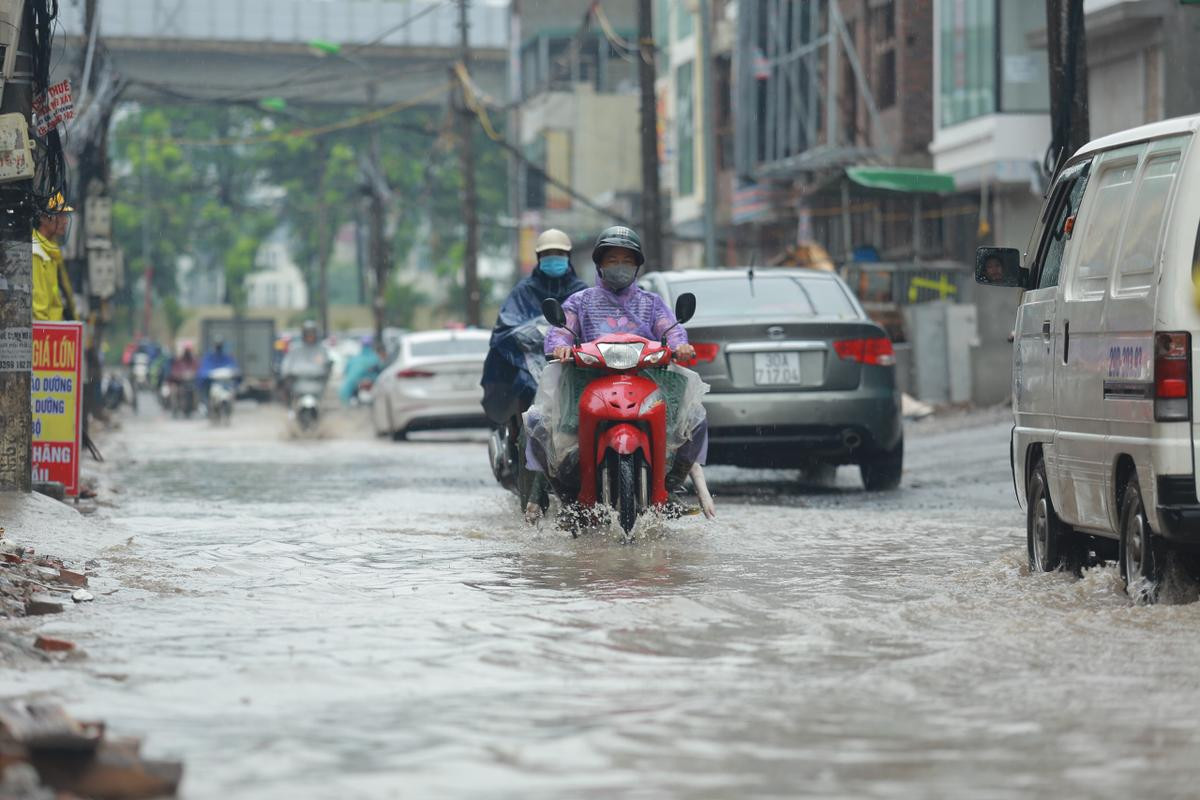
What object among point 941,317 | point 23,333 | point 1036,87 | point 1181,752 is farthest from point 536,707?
point 1036,87

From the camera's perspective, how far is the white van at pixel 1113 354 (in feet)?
25.7

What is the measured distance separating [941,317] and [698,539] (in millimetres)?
17220

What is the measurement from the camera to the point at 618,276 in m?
12.3

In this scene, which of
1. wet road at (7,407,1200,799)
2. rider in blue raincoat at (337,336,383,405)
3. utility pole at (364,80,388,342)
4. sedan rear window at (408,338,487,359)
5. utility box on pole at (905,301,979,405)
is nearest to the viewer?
wet road at (7,407,1200,799)

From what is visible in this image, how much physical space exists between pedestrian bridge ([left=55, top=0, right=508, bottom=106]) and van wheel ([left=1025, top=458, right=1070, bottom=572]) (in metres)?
49.4

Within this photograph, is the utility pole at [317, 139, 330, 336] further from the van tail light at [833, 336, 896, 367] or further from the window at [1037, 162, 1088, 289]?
the window at [1037, 162, 1088, 289]

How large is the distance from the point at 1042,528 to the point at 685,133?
41.1 metres

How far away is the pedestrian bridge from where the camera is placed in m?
59.8

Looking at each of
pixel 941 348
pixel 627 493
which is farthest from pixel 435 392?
pixel 627 493

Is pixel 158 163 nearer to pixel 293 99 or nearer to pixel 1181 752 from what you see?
pixel 293 99

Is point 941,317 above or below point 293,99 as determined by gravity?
below

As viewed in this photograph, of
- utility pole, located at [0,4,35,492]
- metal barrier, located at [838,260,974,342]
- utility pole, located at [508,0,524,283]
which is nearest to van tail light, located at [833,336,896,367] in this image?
utility pole, located at [0,4,35,492]

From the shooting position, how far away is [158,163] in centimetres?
8538

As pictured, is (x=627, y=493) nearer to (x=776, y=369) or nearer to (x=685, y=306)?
(x=685, y=306)
